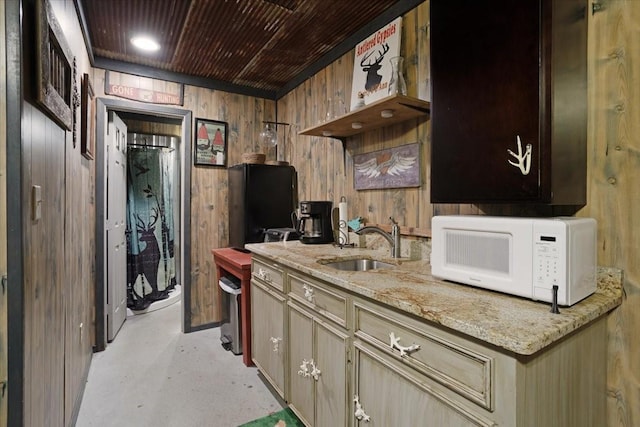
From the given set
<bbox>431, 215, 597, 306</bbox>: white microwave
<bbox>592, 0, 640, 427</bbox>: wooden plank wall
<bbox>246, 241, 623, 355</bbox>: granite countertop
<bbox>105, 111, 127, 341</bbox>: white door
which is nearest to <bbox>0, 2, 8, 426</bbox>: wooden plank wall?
<bbox>246, 241, 623, 355</bbox>: granite countertop

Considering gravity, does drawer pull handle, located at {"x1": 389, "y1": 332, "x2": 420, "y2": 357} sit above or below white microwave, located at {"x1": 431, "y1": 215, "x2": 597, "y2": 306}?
below

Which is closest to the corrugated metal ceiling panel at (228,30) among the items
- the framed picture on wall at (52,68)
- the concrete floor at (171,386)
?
the framed picture on wall at (52,68)

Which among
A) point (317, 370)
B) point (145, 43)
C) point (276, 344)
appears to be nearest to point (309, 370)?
point (317, 370)

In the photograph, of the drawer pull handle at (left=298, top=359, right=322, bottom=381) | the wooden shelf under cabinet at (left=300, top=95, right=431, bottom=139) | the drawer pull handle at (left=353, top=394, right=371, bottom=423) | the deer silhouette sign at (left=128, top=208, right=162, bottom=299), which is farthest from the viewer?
the deer silhouette sign at (left=128, top=208, right=162, bottom=299)

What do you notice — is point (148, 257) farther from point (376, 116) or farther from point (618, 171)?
point (618, 171)

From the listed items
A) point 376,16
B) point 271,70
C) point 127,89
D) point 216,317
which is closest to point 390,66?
point 376,16

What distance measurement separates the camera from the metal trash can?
8.93 ft

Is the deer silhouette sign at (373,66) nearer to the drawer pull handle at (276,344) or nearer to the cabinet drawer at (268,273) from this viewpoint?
the cabinet drawer at (268,273)

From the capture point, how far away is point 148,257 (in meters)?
4.13

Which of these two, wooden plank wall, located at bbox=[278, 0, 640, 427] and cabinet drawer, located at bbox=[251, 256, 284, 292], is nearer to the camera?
wooden plank wall, located at bbox=[278, 0, 640, 427]

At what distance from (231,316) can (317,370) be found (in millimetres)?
1408

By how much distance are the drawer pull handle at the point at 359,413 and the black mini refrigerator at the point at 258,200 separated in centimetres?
194

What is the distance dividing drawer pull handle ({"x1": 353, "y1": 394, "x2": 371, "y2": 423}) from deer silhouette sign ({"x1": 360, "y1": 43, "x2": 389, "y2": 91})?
186cm

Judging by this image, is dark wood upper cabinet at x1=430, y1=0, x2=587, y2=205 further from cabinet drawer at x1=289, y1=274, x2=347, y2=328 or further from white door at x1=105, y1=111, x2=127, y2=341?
white door at x1=105, y1=111, x2=127, y2=341
